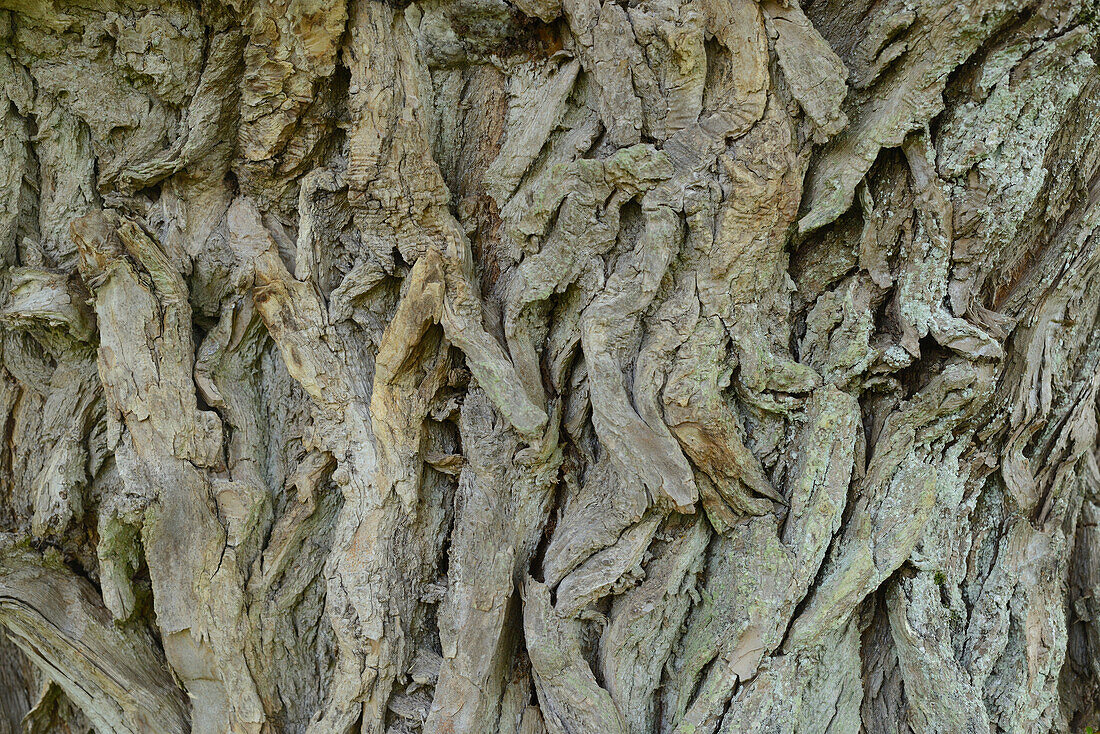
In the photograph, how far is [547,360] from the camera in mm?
1906

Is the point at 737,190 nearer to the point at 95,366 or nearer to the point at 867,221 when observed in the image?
the point at 867,221

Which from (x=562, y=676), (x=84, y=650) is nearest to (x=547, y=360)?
(x=562, y=676)

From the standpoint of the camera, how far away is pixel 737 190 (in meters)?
1.68

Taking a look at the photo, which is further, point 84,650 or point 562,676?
point 84,650

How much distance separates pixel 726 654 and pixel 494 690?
630 mm

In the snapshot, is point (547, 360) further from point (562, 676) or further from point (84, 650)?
point (84, 650)

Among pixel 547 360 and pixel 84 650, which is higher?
pixel 547 360

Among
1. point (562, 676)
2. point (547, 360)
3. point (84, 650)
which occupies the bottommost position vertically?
point (562, 676)

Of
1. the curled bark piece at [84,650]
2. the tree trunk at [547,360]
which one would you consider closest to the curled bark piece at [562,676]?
the tree trunk at [547,360]

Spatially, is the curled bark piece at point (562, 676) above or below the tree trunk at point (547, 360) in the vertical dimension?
below

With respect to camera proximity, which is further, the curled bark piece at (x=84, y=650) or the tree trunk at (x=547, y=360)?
the curled bark piece at (x=84, y=650)

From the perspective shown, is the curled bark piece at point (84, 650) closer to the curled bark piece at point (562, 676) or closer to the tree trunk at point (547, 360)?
the tree trunk at point (547, 360)

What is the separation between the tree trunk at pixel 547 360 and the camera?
170 cm

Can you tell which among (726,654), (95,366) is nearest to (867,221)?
(726,654)
